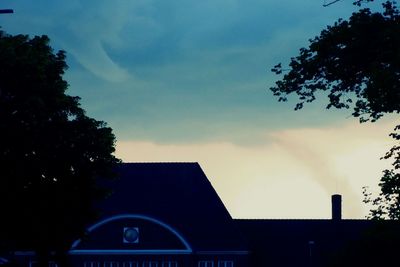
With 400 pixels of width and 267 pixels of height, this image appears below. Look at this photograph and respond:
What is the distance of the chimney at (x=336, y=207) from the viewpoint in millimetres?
100188

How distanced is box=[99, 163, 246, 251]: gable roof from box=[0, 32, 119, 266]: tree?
1293 inches

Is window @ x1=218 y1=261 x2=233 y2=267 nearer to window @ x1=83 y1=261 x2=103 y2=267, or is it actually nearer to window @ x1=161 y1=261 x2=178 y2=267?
window @ x1=161 y1=261 x2=178 y2=267

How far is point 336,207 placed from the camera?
100625mm

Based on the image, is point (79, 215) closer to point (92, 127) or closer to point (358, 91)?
point (92, 127)

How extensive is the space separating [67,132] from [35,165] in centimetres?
248

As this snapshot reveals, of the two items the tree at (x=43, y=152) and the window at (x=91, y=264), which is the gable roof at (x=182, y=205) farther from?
the tree at (x=43, y=152)

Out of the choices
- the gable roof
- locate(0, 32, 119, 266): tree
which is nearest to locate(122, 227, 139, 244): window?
the gable roof

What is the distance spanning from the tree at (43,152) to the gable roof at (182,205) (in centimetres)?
3284

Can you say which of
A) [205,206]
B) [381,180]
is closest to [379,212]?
[381,180]

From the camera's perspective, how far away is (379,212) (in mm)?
41688

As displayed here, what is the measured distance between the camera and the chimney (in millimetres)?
100188

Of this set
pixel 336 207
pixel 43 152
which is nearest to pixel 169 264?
pixel 336 207

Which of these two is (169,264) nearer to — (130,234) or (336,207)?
(130,234)

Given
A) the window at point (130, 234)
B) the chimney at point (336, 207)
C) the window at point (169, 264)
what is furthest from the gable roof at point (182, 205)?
the chimney at point (336, 207)
